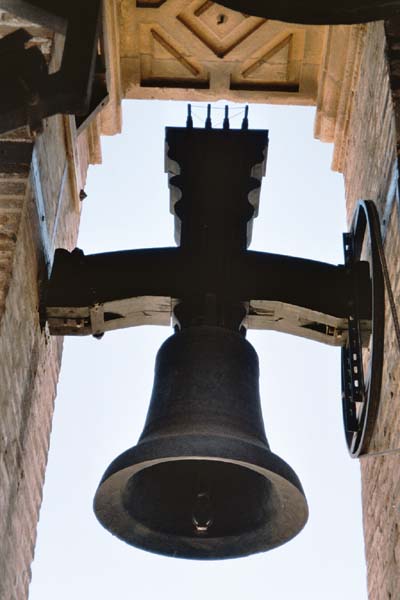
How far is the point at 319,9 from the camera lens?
3273mm

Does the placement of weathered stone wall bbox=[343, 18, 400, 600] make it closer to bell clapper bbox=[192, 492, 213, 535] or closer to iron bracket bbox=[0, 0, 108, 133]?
bell clapper bbox=[192, 492, 213, 535]

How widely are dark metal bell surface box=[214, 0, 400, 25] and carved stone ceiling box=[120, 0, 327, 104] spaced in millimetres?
2373

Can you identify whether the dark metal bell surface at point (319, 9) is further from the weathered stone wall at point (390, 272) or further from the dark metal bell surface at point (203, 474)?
the dark metal bell surface at point (203, 474)

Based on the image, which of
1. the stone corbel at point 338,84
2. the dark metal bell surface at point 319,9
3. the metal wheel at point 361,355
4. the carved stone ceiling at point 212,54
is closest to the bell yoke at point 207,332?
the metal wheel at point 361,355

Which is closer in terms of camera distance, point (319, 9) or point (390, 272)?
point (319, 9)

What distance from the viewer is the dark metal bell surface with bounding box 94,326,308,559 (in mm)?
3605

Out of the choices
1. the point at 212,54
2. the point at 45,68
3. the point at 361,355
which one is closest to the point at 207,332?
the point at 361,355

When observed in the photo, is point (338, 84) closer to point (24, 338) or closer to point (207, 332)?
point (207, 332)

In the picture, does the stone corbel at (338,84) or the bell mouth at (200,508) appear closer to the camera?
the bell mouth at (200,508)

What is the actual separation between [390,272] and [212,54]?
217cm

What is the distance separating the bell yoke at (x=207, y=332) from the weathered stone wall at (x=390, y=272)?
0.38 m

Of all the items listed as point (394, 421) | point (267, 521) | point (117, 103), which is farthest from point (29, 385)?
point (117, 103)

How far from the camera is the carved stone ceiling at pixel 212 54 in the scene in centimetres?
567

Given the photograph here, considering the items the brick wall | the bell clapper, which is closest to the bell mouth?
the bell clapper
